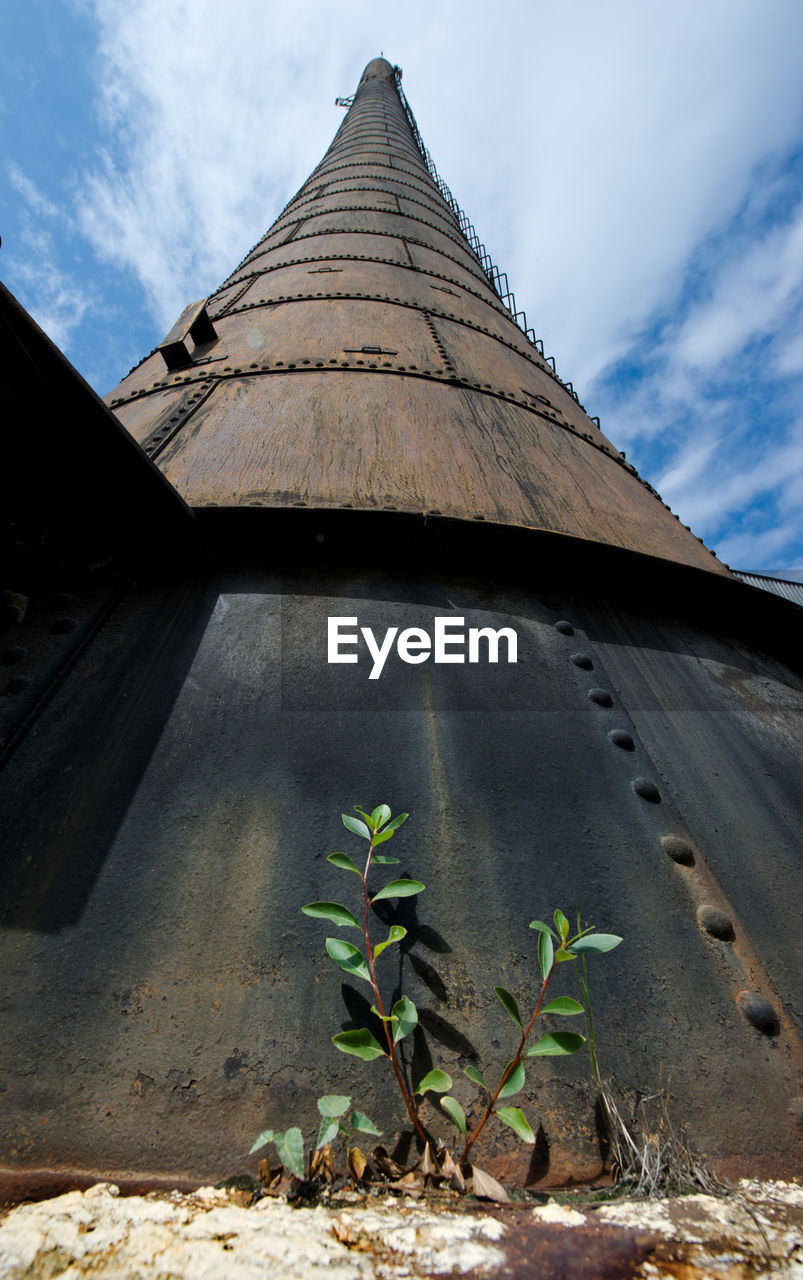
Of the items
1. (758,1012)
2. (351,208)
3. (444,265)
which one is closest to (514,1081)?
(758,1012)

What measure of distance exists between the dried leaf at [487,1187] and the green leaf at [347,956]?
0.97 feet

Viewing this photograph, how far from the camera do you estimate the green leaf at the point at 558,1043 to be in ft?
2.79

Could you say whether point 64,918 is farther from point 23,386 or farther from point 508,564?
point 508,564

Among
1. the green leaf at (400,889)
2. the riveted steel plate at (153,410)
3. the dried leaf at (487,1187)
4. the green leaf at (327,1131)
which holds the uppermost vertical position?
the riveted steel plate at (153,410)

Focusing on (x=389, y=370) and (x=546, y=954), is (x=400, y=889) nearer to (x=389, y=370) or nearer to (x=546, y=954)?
(x=546, y=954)

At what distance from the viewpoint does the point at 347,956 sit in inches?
38.4

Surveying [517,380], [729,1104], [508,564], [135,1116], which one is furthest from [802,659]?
[135,1116]

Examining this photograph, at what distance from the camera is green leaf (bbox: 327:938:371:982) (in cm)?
95

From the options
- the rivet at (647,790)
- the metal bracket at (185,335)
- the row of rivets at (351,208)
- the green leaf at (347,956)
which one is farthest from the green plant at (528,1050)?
Result: the row of rivets at (351,208)

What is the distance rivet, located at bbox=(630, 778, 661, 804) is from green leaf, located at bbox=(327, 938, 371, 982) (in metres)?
0.87

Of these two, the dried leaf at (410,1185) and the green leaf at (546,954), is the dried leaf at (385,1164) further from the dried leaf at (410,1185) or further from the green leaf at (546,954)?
the green leaf at (546,954)

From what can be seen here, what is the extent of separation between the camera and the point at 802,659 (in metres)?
2.45

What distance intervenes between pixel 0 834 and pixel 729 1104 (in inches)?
60.3

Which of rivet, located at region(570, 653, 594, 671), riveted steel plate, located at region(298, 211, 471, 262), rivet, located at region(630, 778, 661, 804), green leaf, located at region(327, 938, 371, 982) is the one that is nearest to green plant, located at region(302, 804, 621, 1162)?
green leaf, located at region(327, 938, 371, 982)
